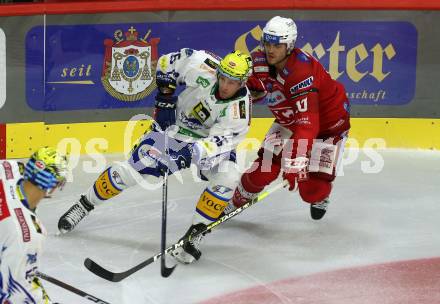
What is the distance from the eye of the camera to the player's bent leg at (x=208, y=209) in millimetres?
4875

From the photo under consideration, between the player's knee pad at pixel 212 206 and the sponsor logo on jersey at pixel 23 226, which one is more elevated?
the sponsor logo on jersey at pixel 23 226

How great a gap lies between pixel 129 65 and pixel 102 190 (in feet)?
5.41

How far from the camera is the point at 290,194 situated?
20.2 ft

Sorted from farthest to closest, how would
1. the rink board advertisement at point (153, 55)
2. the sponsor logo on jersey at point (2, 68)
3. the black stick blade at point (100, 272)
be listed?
the rink board advertisement at point (153, 55), the sponsor logo on jersey at point (2, 68), the black stick blade at point (100, 272)

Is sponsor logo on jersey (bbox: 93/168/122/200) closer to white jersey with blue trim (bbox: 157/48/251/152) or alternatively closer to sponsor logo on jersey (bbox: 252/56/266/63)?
white jersey with blue trim (bbox: 157/48/251/152)

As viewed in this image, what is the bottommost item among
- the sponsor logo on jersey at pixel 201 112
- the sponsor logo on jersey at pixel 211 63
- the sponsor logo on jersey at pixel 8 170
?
the sponsor logo on jersey at pixel 8 170

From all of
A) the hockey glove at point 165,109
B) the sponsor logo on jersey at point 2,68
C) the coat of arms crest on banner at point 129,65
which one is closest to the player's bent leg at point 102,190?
the hockey glove at point 165,109

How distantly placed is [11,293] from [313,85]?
2339 millimetres

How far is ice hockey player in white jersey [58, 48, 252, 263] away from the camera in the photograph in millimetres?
4840

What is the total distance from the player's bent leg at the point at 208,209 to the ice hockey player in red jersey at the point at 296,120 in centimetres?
32

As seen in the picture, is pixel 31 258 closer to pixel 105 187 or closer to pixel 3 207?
pixel 3 207

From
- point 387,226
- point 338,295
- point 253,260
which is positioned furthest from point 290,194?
point 338,295

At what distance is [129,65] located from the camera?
6.57 metres

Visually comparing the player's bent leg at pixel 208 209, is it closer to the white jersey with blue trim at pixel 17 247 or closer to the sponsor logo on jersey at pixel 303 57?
the sponsor logo on jersey at pixel 303 57
